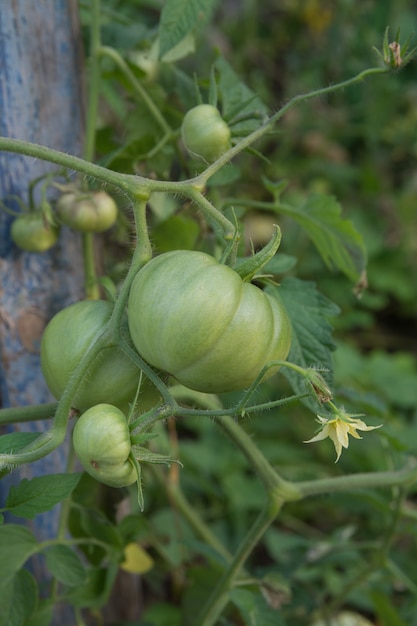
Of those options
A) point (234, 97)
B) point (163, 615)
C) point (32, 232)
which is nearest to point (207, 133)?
point (234, 97)

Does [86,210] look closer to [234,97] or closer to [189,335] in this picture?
[234,97]

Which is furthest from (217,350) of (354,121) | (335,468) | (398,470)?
(354,121)

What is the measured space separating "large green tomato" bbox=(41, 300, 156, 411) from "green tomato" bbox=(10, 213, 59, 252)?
302mm

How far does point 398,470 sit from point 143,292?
0.71 meters

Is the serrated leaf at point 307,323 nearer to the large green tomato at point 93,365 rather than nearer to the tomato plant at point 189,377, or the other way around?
the tomato plant at point 189,377

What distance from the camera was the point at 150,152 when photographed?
1.16 meters

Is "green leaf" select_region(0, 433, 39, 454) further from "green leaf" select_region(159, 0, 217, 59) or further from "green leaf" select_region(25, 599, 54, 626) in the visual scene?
A: "green leaf" select_region(159, 0, 217, 59)

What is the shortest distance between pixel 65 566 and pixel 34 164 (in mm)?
605

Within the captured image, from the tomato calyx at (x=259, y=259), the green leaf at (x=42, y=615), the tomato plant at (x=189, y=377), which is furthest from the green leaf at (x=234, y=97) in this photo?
the green leaf at (x=42, y=615)

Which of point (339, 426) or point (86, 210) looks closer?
point (339, 426)

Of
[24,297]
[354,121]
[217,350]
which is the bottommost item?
[354,121]

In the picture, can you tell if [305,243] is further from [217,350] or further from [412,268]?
[217,350]

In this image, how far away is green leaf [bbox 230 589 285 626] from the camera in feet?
3.47

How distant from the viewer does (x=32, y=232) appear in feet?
3.48
